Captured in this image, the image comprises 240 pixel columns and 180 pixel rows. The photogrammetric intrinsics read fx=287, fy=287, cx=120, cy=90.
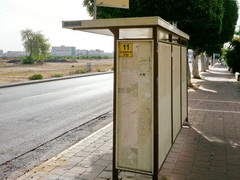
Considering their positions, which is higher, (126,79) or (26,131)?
(126,79)

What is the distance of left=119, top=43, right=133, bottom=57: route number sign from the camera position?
162 inches

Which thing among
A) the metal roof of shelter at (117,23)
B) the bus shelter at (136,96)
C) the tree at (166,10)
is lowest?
the bus shelter at (136,96)

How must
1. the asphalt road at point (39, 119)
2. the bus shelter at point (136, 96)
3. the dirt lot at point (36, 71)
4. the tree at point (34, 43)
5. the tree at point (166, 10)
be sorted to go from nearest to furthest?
the bus shelter at point (136, 96) < the asphalt road at point (39, 119) < the tree at point (166, 10) < the dirt lot at point (36, 71) < the tree at point (34, 43)

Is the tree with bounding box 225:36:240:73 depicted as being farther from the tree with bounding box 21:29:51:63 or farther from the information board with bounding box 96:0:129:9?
the tree with bounding box 21:29:51:63

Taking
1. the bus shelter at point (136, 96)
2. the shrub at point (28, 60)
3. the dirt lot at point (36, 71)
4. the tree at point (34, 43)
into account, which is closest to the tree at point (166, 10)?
the bus shelter at point (136, 96)

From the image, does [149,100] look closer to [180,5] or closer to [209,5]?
[180,5]

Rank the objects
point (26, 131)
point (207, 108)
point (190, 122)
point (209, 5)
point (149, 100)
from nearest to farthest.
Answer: point (149, 100) → point (26, 131) → point (190, 122) → point (207, 108) → point (209, 5)

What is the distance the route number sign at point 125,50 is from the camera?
4113 millimetres

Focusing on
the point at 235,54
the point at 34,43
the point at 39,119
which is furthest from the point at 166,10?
the point at 34,43

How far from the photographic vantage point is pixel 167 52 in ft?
16.3

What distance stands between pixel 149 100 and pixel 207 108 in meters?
7.23

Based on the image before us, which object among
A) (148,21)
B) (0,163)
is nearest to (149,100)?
(148,21)

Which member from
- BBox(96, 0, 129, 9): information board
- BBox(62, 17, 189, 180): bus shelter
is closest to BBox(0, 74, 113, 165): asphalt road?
BBox(62, 17, 189, 180): bus shelter

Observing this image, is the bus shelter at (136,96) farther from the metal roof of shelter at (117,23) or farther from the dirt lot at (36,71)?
the dirt lot at (36,71)
